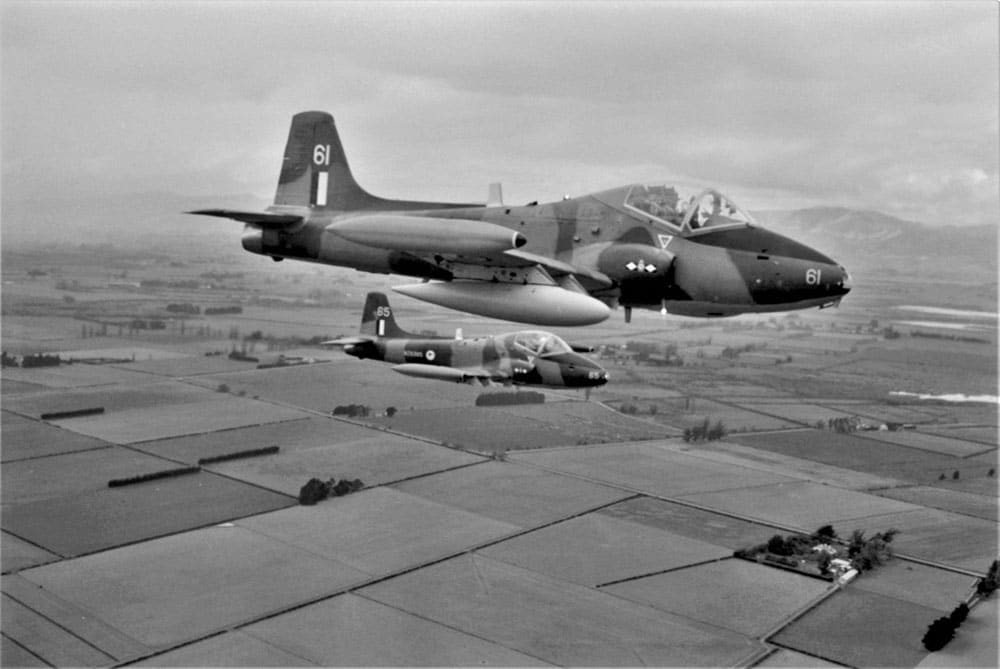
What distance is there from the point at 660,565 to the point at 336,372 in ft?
127

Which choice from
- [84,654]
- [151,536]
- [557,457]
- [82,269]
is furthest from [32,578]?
[82,269]

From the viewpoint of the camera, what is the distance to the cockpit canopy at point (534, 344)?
2709 cm

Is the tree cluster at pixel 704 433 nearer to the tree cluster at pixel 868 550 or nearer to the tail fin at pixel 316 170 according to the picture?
the tree cluster at pixel 868 550

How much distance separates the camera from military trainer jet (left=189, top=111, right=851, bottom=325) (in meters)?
14.9

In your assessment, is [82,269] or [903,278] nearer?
[82,269]

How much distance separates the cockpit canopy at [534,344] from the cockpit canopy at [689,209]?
11.4 m

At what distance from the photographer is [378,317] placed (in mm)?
27312

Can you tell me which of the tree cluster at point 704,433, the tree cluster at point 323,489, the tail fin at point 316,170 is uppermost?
the tail fin at point 316,170

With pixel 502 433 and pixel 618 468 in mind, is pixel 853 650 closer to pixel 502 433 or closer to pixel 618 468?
pixel 618 468

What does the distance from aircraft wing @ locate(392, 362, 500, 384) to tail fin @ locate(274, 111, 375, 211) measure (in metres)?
6.24

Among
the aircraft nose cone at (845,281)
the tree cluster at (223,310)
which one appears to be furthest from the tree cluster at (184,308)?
the aircraft nose cone at (845,281)

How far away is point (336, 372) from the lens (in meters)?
66.0

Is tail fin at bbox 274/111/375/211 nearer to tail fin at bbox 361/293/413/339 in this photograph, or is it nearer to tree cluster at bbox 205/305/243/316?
tail fin at bbox 361/293/413/339

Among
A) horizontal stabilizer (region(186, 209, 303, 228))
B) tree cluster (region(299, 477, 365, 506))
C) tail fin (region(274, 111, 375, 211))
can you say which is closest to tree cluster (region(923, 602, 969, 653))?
tail fin (region(274, 111, 375, 211))
